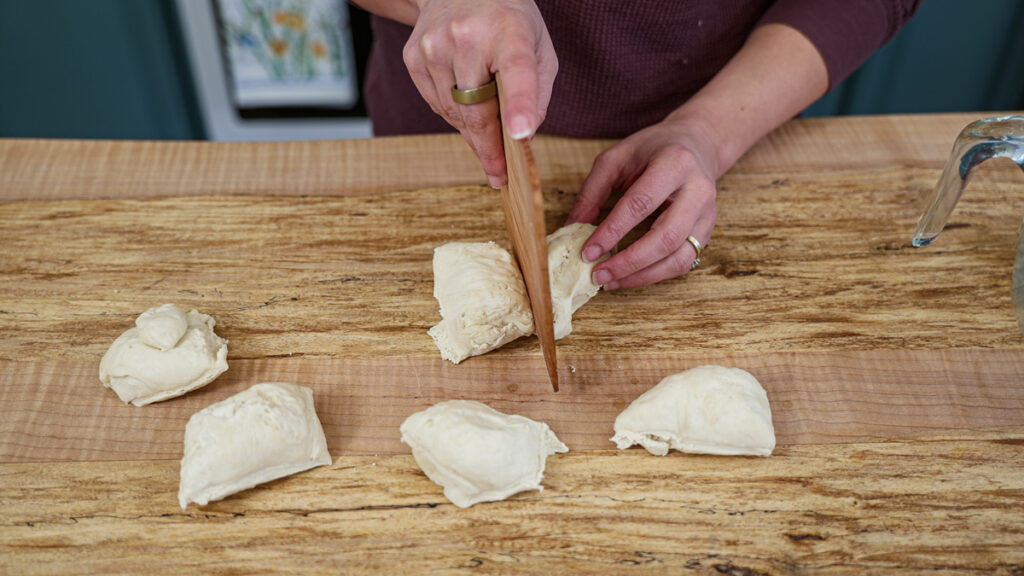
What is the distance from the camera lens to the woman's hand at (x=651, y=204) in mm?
1137

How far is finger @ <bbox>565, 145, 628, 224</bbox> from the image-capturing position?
4.14ft

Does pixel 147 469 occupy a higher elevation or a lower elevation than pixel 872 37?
lower

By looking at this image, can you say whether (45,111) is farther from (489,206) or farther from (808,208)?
(808,208)

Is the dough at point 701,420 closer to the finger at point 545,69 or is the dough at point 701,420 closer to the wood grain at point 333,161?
the finger at point 545,69

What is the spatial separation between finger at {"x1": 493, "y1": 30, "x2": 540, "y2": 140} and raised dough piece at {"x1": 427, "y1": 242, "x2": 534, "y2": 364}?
264 mm

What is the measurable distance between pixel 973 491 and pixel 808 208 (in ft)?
1.77

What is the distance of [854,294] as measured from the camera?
119 centimetres

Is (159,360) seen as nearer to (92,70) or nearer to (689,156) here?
(689,156)

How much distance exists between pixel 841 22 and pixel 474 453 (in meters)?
1.03

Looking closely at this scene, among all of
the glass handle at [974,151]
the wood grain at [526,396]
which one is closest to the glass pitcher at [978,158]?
the glass handle at [974,151]

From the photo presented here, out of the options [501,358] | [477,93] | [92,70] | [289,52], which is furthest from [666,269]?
[92,70]

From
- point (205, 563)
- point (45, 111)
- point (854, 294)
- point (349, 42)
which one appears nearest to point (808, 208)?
point (854, 294)

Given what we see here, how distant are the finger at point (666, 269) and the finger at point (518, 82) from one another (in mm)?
351

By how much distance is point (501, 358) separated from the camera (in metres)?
1.10
